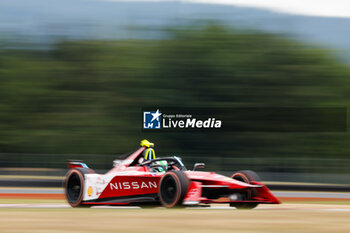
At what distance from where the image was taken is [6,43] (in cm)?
4181

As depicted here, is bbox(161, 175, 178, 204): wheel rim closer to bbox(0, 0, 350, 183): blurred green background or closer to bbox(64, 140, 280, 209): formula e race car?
bbox(64, 140, 280, 209): formula e race car

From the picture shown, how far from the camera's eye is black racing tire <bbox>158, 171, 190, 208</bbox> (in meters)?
11.5

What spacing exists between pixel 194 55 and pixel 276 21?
7002 mm

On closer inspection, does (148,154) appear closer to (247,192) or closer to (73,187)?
(73,187)

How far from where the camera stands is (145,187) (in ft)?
41.3

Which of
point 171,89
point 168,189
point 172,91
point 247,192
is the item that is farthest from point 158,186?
point 171,89

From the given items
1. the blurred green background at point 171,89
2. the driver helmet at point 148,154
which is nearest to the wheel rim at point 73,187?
the driver helmet at point 148,154

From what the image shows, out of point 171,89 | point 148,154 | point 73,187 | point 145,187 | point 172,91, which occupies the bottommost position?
point 73,187

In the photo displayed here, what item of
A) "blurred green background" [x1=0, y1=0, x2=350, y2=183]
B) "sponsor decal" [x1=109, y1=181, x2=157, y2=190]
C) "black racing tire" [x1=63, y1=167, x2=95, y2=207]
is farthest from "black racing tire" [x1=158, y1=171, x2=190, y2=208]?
"blurred green background" [x1=0, y1=0, x2=350, y2=183]

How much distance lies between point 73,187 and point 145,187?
2.18 m

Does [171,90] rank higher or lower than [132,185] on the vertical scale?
A: higher

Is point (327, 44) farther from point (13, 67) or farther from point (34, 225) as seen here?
point (34, 225)

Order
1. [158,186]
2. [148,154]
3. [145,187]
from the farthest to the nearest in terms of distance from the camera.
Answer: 1. [148,154]
2. [145,187]
3. [158,186]

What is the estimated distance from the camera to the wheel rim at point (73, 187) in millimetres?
13862
